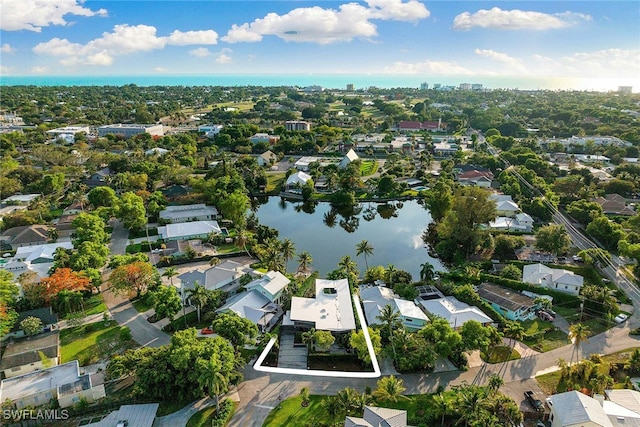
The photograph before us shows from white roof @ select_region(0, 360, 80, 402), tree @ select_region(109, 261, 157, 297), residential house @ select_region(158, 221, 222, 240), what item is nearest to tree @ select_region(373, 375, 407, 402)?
white roof @ select_region(0, 360, 80, 402)

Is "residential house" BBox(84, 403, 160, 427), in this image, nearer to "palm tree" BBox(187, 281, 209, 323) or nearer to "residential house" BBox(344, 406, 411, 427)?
"palm tree" BBox(187, 281, 209, 323)

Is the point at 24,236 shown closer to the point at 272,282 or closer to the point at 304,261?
the point at 272,282

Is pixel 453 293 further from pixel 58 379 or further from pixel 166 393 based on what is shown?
pixel 58 379

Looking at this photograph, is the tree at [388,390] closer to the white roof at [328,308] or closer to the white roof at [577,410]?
the white roof at [328,308]

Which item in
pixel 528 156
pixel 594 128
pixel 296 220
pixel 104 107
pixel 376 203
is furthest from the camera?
pixel 104 107

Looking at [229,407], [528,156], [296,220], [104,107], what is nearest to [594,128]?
[528,156]

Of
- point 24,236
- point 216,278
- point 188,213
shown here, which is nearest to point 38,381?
point 216,278
